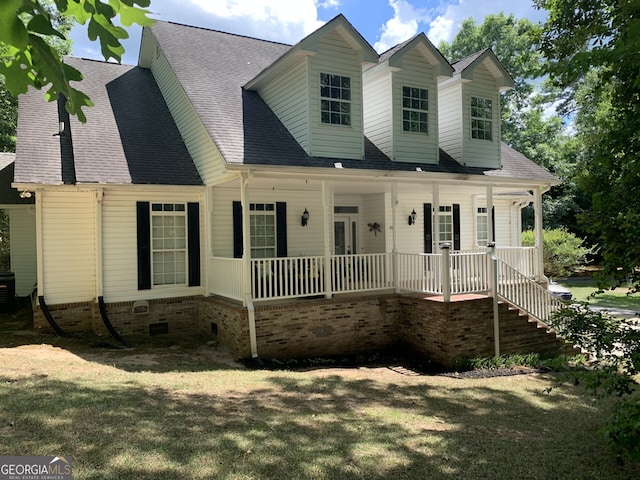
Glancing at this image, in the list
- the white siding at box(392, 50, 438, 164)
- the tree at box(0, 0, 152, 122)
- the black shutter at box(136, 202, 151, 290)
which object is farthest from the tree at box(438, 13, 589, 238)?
the tree at box(0, 0, 152, 122)

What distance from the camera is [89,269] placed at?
10.7m

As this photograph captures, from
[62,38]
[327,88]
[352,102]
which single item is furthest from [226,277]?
[62,38]

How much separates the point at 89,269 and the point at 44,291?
3.34 ft

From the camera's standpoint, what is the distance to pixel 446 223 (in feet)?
51.7

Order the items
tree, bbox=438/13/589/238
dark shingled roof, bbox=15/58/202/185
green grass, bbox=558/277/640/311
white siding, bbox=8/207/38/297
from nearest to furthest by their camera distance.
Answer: dark shingled roof, bbox=15/58/202/185, white siding, bbox=8/207/38/297, green grass, bbox=558/277/640/311, tree, bbox=438/13/589/238

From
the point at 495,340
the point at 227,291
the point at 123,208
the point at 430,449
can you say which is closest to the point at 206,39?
the point at 123,208

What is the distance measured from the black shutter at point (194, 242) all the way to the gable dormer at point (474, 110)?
734 centimetres

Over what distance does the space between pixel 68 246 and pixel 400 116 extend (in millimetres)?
8681

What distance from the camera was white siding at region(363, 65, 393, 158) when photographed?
1191cm

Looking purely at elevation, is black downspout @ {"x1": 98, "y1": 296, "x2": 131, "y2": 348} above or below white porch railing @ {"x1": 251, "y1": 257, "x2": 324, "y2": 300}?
below

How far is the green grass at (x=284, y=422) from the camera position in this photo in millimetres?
4211

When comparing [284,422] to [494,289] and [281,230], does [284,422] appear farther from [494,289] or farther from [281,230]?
[281,230]

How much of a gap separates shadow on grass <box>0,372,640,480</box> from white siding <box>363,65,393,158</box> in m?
7.06

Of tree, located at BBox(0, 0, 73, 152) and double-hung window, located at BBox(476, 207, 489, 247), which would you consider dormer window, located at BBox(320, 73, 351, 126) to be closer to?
double-hung window, located at BBox(476, 207, 489, 247)
